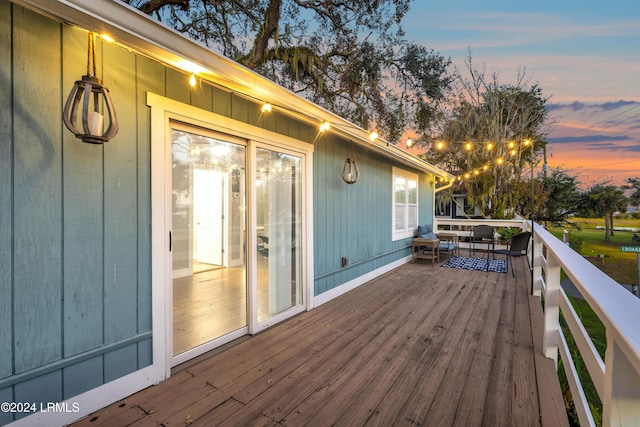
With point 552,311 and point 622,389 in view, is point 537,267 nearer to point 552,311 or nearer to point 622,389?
point 552,311

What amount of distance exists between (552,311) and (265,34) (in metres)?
5.51

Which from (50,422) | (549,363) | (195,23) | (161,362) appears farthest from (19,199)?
(195,23)

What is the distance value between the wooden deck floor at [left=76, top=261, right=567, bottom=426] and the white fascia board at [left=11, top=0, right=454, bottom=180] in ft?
7.21

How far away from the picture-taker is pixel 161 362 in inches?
83.8

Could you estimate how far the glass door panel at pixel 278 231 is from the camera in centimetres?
307

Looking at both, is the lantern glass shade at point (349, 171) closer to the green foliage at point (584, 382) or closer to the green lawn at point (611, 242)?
the green foliage at point (584, 382)

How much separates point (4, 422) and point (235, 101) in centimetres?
260

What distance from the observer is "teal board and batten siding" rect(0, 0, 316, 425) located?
1.51 m

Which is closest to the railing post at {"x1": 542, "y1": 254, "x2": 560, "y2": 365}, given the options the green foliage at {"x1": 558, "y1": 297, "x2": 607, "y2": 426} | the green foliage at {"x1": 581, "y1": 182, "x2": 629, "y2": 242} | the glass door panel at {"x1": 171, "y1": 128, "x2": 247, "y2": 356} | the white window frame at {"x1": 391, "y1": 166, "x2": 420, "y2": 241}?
the green foliage at {"x1": 558, "y1": 297, "x2": 607, "y2": 426}

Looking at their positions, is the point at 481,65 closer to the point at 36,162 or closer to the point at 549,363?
the point at 549,363

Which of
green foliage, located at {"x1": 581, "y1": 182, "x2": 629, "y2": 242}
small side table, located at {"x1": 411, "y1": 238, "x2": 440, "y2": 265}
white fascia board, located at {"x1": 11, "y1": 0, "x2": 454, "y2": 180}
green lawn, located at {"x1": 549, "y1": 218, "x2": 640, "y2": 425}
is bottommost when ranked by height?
green lawn, located at {"x1": 549, "y1": 218, "x2": 640, "y2": 425}

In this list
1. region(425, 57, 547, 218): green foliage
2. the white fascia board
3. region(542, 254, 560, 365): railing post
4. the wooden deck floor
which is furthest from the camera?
region(425, 57, 547, 218): green foliage

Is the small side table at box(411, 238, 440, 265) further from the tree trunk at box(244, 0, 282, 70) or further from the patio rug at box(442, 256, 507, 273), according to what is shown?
the tree trunk at box(244, 0, 282, 70)

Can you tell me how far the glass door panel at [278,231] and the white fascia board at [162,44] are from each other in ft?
2.23
